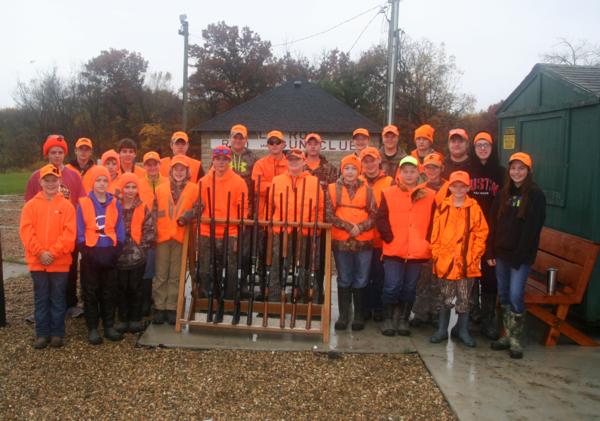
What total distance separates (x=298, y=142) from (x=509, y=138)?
16.2 meters

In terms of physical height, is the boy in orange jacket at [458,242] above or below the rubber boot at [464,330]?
above

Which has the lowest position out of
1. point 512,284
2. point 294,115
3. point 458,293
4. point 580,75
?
point 458,293

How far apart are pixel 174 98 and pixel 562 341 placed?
129ft

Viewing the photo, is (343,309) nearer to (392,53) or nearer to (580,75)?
(580,75)

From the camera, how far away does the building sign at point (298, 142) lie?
72.2 feet

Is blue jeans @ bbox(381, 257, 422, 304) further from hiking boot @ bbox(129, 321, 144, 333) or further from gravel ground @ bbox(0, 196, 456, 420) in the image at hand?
hiking boot @ bbox(129, 321, 144, 333)

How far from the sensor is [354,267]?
5371mm

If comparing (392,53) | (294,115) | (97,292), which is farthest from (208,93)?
(97,292)

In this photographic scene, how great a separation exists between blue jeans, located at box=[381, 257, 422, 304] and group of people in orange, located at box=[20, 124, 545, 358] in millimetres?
11

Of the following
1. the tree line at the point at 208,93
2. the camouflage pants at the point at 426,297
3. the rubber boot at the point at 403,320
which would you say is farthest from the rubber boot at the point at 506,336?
the tree line at the point at 208,93

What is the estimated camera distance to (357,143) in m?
6.41

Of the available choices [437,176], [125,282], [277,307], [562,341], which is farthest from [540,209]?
[125,282]

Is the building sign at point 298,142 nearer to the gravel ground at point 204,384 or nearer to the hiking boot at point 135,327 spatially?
the hiking boot at point 135,327

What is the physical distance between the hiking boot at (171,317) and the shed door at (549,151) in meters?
4.33
